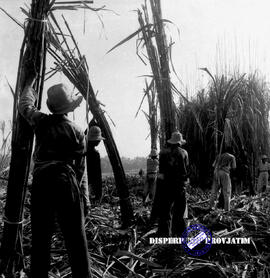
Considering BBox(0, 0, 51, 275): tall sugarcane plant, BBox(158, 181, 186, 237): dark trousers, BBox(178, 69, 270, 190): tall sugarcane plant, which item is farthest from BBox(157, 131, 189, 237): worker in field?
BBox(178, 69, 270, 190): tall sugarcane plant

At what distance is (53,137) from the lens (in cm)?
225

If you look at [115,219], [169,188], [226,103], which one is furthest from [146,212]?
[226,103]

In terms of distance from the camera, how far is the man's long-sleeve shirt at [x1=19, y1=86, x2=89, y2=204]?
7.41 feet

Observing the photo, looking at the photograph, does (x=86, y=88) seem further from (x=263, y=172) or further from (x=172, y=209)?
(x=263, y=172)

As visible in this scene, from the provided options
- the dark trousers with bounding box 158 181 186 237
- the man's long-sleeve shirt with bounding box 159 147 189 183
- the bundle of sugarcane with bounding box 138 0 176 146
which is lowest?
the dark trousers with bounding box 158 181 186 237

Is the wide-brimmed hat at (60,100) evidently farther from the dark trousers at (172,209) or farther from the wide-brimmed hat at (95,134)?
the dark trousers at (172,209)

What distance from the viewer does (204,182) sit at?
8797 mm

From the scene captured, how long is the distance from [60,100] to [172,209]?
234 cm

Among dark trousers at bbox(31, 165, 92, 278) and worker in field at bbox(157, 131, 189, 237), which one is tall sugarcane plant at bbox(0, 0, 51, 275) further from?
worker in field at bbox(157, 131, 189, 237)

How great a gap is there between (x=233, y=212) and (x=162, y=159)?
168cm

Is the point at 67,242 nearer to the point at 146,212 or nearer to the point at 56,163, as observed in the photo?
the point at 56,163

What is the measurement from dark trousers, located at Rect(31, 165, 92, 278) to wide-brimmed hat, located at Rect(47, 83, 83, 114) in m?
0.40

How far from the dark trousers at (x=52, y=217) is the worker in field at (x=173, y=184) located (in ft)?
6.08

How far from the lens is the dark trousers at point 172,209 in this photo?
3898 mm
